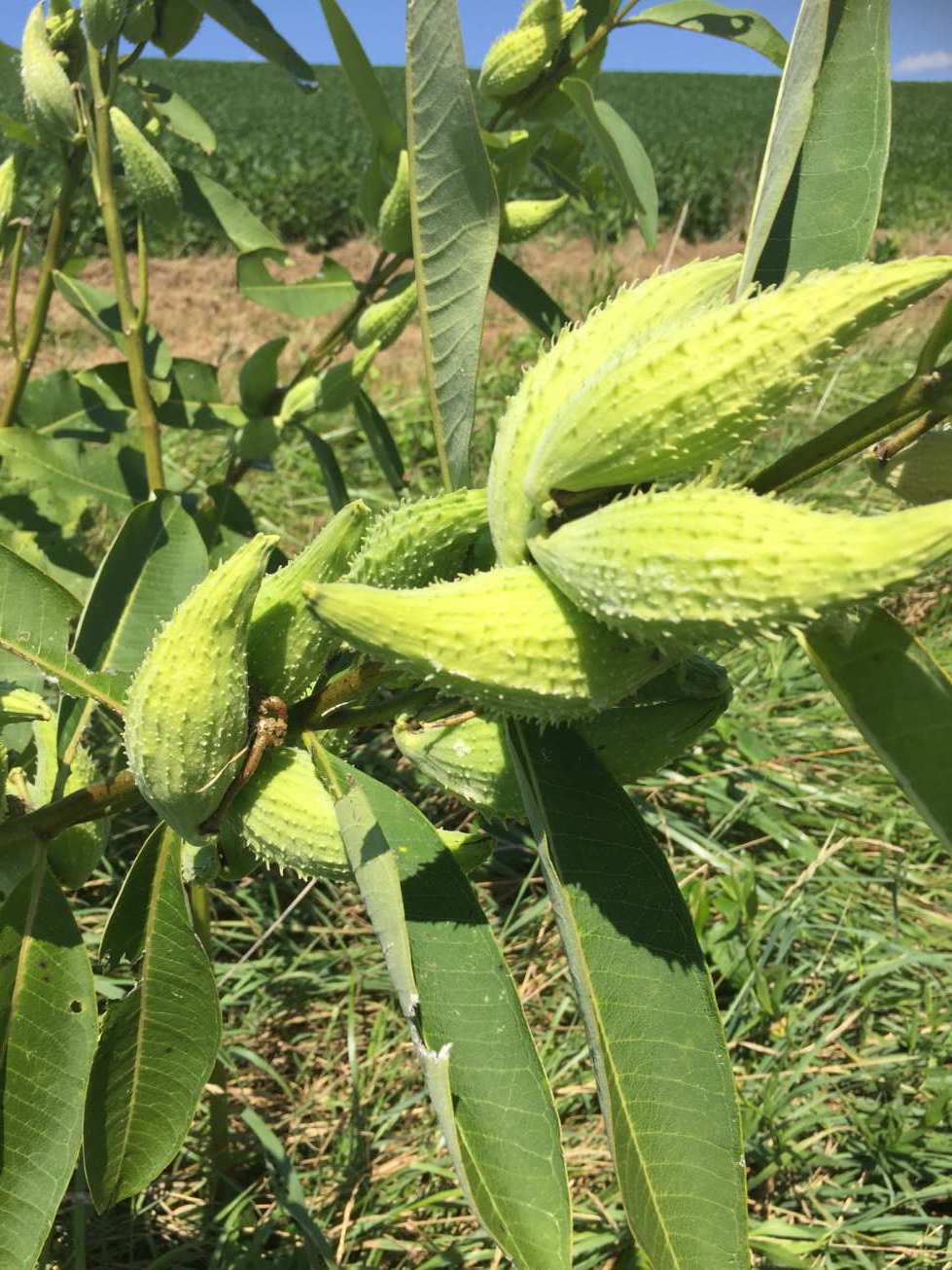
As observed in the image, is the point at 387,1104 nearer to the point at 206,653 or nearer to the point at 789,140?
the point at 206,653

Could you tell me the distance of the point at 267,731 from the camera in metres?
1.07

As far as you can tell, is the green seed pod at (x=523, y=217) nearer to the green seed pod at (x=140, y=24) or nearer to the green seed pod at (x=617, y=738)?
the green seed pod at (x=140, y=24)

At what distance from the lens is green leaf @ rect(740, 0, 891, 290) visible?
991 millimetres

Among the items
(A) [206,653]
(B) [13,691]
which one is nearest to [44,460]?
(B) [13,691]

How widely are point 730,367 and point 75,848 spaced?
1.08m

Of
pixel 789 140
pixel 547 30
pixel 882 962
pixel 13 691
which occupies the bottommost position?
pixel 882 962

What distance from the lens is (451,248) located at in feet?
3.61

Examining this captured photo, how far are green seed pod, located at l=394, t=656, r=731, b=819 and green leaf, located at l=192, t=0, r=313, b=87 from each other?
1.56 metres

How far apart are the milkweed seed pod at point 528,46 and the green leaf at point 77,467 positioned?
1.10m

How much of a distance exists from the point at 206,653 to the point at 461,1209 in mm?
1709

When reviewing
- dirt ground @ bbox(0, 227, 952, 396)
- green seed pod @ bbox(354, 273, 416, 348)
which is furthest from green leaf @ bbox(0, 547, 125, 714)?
dirt ground @ bbox(0, 227, 952, 396)

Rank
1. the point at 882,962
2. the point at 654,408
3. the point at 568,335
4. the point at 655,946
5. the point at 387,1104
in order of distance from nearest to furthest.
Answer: the point at 654,408
the point at 568,335
the point at 655,946
the point at 387,1104
the point at 882,962

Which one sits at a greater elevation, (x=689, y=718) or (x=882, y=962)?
(x=689, y=718)

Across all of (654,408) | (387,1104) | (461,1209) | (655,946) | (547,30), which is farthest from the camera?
(387,1104)
